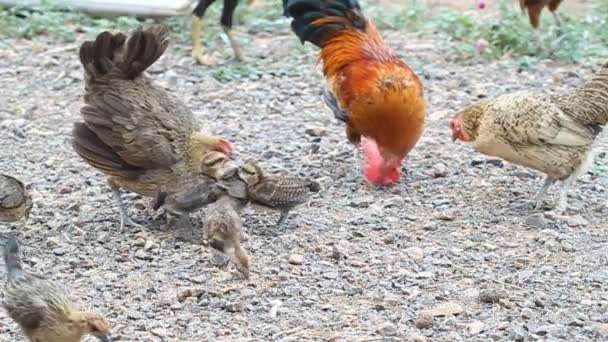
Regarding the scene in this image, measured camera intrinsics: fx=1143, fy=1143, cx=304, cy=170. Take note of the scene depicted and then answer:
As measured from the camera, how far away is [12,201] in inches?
236

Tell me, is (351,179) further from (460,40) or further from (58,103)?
(460,40)

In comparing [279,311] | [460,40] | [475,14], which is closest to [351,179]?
[279,311]

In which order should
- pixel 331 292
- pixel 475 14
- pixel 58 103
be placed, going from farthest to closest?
pixel 475 14 < pixel 58 103 < pixel 331 292

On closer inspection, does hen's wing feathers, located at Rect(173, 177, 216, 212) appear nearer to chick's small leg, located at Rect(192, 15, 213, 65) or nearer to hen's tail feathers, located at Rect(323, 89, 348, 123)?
→ hen's tail feathers, located at Rect(323, 89, 348, 123)

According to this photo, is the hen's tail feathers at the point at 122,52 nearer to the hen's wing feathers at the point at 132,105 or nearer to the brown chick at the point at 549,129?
the hen's wing feathers at the point at 132,105

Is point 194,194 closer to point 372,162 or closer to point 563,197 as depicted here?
point 372,162

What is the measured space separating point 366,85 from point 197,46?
10.1 ft

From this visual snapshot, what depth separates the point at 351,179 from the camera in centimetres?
743

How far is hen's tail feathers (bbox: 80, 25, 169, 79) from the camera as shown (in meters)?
6.28

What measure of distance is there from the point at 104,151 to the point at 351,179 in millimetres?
1812

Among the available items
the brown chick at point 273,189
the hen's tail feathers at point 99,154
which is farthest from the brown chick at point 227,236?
the hen's tail feathers at point 99,154

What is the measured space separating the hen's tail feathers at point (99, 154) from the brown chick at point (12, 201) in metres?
0.42

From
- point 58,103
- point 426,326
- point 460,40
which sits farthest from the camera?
point 460,40

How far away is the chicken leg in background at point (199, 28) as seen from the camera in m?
9.85
